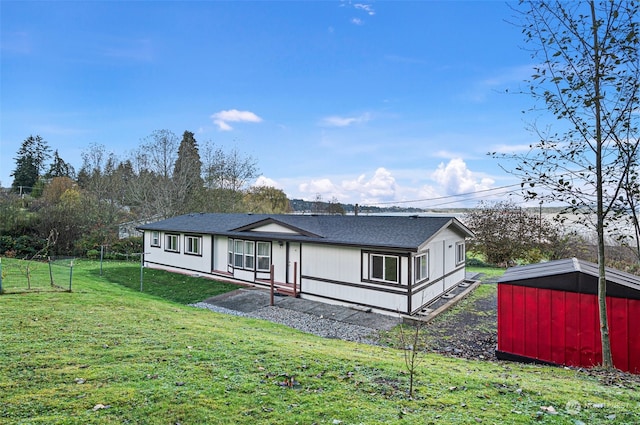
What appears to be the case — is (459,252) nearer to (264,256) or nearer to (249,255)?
(264,256)

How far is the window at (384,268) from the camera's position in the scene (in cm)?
1114

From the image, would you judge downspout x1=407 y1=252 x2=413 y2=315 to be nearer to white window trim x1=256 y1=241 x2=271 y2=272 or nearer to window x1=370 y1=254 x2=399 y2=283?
window x1=370 y1=254 x2=399 y2=283

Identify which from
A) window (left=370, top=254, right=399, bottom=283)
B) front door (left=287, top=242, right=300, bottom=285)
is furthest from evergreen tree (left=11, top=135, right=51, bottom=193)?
window (left=370, top=254, right=399, bottom=283)

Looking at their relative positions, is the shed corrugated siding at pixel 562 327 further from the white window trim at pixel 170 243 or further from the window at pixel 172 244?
the window at pixel 172 244

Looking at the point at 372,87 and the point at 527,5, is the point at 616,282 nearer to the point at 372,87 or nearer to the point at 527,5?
the point at 527,5

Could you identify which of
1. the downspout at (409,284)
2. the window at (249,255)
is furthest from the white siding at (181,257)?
the downspout at (409,284)

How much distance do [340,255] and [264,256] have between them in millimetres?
4253

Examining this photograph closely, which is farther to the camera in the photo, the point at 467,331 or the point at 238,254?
the point at 238,254

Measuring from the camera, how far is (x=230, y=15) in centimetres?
1437

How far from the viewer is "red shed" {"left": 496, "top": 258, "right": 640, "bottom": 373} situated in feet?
21.3

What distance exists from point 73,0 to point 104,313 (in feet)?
38.9

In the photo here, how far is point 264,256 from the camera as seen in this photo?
15.0 metres

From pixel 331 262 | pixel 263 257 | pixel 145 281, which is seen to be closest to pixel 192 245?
pixel 145 281

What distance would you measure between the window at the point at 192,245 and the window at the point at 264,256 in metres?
4.28
